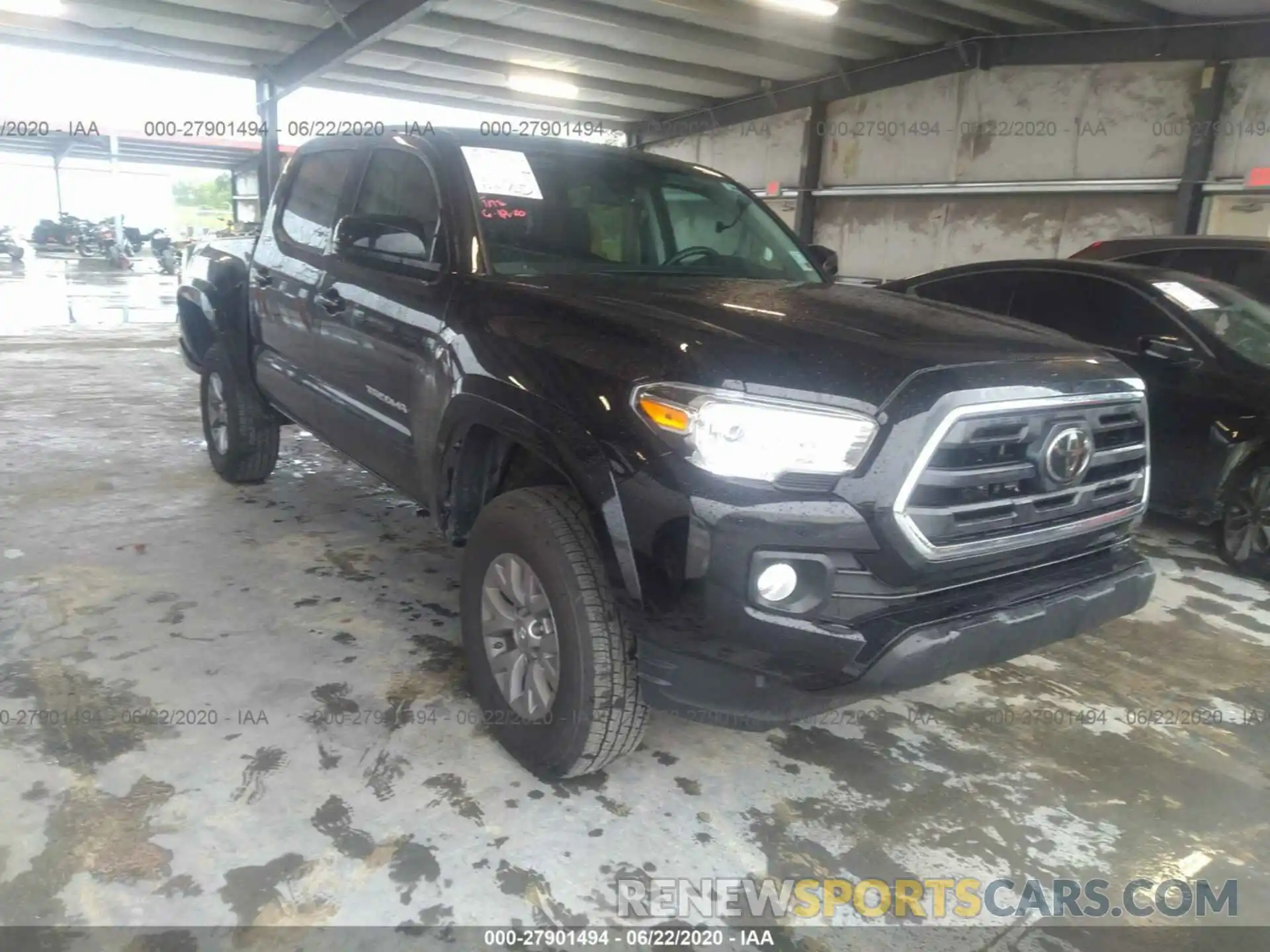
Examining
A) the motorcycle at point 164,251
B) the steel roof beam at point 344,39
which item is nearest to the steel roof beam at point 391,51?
the steel roof beam at point 344,39

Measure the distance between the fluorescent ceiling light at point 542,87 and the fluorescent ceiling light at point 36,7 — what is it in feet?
17.4

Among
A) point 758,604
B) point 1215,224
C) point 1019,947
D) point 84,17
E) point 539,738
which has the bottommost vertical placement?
point 1019,947

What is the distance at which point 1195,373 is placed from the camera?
167 inches

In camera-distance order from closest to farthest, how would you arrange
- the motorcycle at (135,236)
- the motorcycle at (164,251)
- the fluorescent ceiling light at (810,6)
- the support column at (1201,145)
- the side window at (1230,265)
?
the side window at (1230,265) → the support column at (1201,145) → the fluorescent ceiling light at (810,6) → the motorcycle at (164,251) → the motorcycle at (135,236)

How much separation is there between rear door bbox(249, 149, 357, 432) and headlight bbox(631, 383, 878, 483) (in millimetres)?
2048

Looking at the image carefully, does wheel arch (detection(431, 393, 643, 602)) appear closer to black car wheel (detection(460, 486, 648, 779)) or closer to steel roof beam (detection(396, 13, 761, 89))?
black car wheel (detection(460, 486, 648, 779))

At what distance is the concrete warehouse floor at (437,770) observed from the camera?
79.1 inches

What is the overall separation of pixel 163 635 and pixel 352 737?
1016 millimetres

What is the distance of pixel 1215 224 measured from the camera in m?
8.60

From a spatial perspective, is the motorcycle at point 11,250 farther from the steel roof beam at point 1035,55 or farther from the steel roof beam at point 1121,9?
the steel roof beam at point 1121,9

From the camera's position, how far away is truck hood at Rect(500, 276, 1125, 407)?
1948 millimetres

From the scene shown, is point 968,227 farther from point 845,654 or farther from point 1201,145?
point 845,654

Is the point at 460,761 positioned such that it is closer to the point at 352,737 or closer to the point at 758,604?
the point at 352,737

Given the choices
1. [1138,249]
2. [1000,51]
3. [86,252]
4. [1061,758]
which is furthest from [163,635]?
[86,252]
